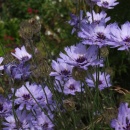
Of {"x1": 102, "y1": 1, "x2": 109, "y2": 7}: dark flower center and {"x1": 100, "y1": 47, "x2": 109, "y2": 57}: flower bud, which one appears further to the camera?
{"x1": 102, "y1": 1, "x2": 109, "y2": 7}: dark flower center

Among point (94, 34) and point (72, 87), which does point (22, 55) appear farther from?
point (94, 34)

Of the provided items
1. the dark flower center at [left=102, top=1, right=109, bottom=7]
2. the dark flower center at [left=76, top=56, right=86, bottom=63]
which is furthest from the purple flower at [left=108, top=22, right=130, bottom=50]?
the dark flower center at [left=102, top=1, right=109, bottom=7]

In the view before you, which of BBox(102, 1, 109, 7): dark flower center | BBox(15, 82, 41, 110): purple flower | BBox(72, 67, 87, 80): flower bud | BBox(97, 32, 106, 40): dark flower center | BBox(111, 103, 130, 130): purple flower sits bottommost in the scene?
BBox(15, 82, 41, 110): purple flower

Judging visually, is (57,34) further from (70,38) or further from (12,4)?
(12,4)

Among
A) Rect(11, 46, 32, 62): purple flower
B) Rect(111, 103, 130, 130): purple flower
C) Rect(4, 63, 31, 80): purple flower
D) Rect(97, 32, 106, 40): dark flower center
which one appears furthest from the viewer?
Rect(11, 46, 32, 62): purple flower

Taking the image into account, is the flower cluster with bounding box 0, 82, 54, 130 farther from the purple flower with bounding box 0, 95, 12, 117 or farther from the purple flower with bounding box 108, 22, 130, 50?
the purple flower with bounding box 108, 22, 130, 50

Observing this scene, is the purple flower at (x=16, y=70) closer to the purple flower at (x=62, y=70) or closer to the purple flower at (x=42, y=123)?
the purple flower at (x=62, y=70)

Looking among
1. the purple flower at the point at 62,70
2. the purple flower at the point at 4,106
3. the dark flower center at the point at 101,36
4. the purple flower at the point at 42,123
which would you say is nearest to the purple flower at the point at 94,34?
the dark flower center at the point at 101,36

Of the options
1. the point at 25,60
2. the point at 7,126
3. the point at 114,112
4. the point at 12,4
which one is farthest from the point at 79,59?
the point at 12,4

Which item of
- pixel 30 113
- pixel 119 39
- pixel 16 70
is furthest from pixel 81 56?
pixel 30 113
